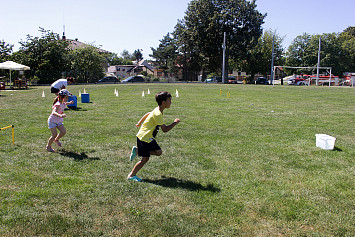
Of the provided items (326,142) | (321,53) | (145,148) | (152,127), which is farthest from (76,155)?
(321,53)

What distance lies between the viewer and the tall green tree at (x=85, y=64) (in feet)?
149

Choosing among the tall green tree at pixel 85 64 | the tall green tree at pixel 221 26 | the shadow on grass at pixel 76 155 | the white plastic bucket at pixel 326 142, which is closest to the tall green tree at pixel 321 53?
the tall green tree at pixel 221 26

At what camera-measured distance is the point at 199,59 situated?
194 ft

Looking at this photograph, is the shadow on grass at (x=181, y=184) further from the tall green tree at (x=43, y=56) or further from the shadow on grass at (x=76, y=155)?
the tall green tree at (x=43, y=56)

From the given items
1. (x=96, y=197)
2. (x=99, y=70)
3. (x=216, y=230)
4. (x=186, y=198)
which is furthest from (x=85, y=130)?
(x=99, y=70)

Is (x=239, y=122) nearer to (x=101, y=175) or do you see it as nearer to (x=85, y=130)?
(x=85, y=130)

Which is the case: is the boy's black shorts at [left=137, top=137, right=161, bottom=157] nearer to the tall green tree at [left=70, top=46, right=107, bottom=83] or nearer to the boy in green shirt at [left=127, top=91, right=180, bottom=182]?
the boy in green shirt at [left=127, top=91, right=180, bottom=182]

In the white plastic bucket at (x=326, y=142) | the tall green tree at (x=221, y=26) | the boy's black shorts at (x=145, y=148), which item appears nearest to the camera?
the boy's black shorts at (x=145, y=148)

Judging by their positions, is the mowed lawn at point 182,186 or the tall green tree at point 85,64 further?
the tall green tree at point 85,64

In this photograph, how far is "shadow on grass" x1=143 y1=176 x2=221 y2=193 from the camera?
15.0 ft

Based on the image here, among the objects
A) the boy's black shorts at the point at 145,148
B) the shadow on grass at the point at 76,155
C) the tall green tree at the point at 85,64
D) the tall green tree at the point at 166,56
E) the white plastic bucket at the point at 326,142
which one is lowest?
the shadow on grass at the point at 76,155

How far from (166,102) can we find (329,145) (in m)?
4.41

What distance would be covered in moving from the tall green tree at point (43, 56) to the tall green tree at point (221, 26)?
24602 mm

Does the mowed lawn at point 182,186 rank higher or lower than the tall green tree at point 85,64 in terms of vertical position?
lower
